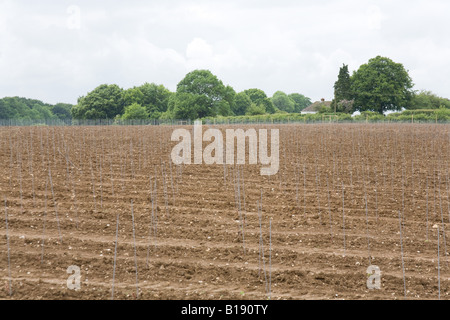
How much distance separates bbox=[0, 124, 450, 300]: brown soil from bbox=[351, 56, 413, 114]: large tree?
116ft

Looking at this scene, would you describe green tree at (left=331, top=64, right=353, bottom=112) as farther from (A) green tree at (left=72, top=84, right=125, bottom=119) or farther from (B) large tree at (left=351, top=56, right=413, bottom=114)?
(A) green tree at (left=72, top=84, right=125, bottom=119)

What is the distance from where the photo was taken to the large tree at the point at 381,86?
4562cm

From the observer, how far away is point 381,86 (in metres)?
45.7

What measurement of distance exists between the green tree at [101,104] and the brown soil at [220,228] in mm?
39479

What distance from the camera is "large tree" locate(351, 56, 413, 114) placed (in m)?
45.6

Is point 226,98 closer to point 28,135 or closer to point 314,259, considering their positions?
point 28,135

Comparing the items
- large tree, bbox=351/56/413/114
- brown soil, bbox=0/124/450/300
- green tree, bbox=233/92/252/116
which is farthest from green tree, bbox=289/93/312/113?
brown soil, bbox=0/124/450/300

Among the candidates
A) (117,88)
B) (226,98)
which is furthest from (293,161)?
(117,88)

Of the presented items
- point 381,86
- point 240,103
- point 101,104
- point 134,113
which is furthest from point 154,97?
point 381,86

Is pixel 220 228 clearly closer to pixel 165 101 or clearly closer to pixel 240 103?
pixel 165 101

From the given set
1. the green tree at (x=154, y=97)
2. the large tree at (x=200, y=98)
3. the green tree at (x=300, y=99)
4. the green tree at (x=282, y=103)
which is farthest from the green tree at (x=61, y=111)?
the green tree at (x=300, y=99)

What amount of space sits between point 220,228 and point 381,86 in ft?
142

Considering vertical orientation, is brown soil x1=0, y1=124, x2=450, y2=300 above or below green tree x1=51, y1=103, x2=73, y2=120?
below

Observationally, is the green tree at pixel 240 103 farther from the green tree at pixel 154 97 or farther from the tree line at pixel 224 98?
the green tree at pixel 154 97
